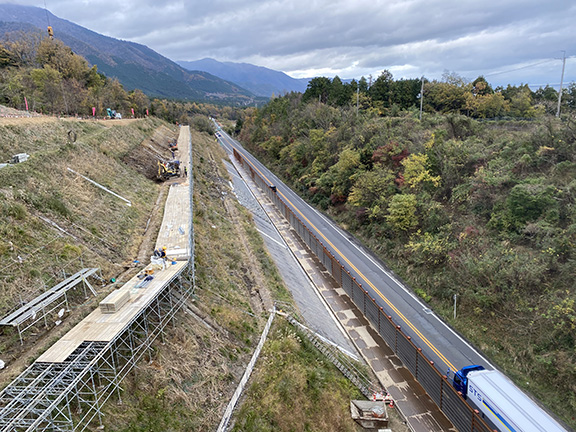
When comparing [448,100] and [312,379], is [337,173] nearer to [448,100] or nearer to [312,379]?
[448,100]

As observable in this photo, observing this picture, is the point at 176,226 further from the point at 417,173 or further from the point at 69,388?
the point at 417,173

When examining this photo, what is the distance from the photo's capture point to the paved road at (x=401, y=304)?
2177 centimetres

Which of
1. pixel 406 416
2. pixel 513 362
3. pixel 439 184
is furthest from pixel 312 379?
pixel 439 184

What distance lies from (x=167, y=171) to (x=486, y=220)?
31388 millimetres

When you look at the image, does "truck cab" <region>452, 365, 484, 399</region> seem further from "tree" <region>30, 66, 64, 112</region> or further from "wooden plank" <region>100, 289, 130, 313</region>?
"tree" <region>30, 66, 64, 112</region>

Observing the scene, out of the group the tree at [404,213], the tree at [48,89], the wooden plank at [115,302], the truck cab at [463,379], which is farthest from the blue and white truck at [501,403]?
the tree at [48,89]

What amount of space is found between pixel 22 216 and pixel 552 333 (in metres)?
29.7

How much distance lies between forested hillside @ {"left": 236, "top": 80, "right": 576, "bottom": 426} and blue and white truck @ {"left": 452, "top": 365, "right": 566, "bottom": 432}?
4.55m

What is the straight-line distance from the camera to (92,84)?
75.7 metres

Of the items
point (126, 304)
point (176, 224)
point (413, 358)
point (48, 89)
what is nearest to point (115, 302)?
point (126, 304)

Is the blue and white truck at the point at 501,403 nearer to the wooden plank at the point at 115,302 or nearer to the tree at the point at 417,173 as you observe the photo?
the wooden plank at the point at 115,302

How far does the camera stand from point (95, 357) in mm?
10305

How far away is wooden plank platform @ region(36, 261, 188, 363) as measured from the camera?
10.9m

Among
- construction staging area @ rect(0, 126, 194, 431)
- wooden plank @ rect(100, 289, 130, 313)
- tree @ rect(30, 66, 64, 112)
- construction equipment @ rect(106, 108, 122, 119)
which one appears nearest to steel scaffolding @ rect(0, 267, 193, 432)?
construction staging area @ rect(0, 126, 194, 431)
